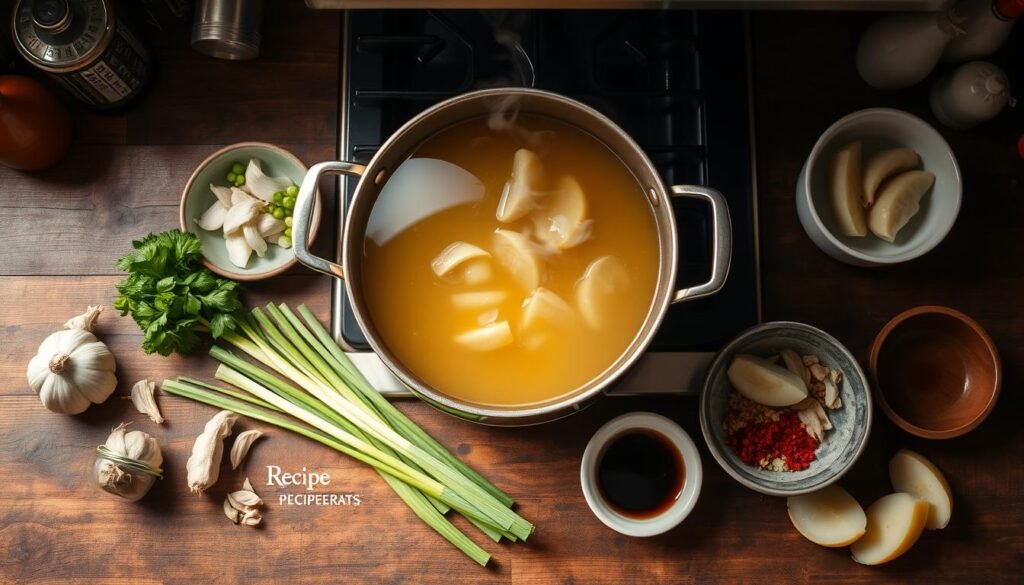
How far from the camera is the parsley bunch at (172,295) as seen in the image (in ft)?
4.37

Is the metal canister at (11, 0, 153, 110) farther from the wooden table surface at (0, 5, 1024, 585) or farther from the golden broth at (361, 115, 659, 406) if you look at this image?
the golden broth at (361, 115, 659, 406)

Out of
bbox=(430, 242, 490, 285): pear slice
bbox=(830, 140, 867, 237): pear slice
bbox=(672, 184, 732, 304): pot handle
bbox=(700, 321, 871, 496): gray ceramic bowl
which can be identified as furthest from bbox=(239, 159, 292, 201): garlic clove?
bbox=(830, 140, 867, 237): pear slice

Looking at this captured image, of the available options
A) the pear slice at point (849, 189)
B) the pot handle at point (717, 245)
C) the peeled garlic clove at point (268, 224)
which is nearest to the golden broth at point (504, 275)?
the pot handle at point (717, 245)

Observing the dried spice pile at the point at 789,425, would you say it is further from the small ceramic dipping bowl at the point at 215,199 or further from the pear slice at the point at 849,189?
the small ceramic dipping bowl at the point at 215,199

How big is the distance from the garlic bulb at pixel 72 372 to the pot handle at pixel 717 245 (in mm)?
969

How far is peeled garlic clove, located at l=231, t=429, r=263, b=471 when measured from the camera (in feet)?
4.57

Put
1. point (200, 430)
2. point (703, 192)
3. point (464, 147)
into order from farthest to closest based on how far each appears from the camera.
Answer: point (200, 430), point (464, 147), point (703, 192)

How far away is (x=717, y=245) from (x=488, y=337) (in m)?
0.37

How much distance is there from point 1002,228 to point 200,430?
148 centimetres

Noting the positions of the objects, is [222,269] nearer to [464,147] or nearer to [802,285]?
[464,147]

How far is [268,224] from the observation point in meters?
1.40

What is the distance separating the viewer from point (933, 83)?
148 centimetres

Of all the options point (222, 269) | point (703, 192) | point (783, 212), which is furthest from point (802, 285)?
point (222, 269)

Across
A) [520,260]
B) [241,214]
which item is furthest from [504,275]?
[241,214]
